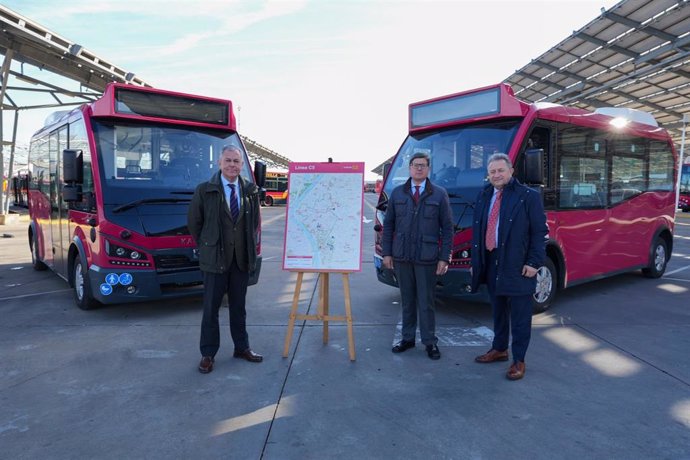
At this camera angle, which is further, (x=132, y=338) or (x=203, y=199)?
(x=132, y=338)

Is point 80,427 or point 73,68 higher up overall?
point 73,68

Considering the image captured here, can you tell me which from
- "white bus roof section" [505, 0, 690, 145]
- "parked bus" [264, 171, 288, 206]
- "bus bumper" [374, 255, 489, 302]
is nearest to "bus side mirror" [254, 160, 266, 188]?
"bus bumper" [374, 255, 489, 302]

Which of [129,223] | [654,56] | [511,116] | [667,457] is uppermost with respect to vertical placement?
[654,56]

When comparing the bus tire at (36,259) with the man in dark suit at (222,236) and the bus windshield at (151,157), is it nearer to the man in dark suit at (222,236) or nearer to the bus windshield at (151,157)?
the bus windshield at (151,157)

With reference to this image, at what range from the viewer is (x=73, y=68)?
1405 centimetres

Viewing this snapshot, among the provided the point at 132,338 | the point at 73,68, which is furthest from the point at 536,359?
the point at 73,68

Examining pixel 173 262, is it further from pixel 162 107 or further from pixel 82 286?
pixel 162 107

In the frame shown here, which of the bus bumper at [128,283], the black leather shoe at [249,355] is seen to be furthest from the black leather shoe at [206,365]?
the bus bumper at [128,283]

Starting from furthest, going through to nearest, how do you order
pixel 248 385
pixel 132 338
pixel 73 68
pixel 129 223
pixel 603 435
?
pixel 73 68
pixel 129 223
pixel 132 338
pixel 248 385
pixel 603 435

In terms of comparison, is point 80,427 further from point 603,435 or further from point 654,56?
point 654,56

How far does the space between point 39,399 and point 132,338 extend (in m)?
1.46

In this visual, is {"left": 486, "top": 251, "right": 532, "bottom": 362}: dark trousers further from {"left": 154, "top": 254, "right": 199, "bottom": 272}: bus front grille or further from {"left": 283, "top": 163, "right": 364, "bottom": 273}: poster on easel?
{"left": 154, "top": 254, "right": 199, "bottom": 272}: bus front grille

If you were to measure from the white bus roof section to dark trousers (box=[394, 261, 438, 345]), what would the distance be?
11767 millimetres

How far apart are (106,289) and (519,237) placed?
4.52 metres
